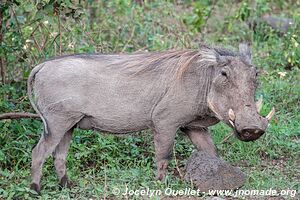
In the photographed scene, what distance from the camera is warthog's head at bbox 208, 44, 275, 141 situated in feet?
15.9

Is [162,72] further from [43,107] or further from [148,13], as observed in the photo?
[148,13]

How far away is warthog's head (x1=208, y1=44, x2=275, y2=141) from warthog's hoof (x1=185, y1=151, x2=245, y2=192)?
29 cm

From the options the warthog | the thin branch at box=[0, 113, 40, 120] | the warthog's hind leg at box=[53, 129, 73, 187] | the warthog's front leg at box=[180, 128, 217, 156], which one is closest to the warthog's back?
the warthog

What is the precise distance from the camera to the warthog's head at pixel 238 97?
4.84 metres

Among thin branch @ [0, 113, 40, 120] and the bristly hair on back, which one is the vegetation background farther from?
the bristly hair on back

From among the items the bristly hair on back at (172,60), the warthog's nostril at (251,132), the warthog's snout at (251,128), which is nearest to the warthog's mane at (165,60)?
the bristly hair on back at (172,60)

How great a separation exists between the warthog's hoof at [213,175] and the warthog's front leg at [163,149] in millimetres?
211

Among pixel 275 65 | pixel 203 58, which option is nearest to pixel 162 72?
pixel 203 58

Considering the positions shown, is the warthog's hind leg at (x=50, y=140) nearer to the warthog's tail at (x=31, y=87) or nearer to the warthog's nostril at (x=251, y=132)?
the warthog's tail at (x=31, y=87)

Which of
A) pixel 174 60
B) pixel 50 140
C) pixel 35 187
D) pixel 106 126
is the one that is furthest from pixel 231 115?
pixel 35 187

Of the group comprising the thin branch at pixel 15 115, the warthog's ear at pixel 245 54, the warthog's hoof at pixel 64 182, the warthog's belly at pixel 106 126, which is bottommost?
the warthog's hoof at pixel 64 182

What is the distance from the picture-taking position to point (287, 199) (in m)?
5.00

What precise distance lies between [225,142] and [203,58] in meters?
1.27

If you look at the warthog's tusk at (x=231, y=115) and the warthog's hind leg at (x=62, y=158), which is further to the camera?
the warthog's hind leg at (x=62, y=158)
